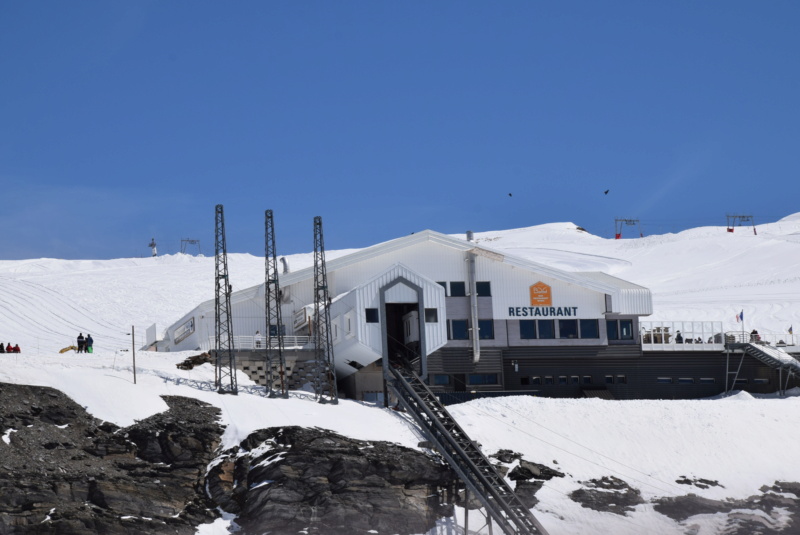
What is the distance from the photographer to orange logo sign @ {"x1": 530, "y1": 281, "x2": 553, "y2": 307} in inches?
2749

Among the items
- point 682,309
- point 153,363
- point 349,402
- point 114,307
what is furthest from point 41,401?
point 682,309

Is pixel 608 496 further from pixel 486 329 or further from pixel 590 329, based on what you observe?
pixel 590 329

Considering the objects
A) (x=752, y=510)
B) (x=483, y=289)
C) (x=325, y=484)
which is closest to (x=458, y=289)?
(x=483, y=289)

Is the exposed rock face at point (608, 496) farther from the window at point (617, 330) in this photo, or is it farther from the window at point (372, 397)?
the window at point (617, 330)

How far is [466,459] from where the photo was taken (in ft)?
167

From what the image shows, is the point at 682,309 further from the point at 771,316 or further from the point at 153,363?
the point at 153,363

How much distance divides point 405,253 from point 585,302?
36.9ft

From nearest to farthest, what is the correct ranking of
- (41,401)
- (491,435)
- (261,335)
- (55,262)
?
(41,401)
(491,435)
(261,335)
(55,262)

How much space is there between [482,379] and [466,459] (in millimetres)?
17391

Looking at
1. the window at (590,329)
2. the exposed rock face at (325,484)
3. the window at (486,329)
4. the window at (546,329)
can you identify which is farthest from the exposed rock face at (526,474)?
the window at (590,329)

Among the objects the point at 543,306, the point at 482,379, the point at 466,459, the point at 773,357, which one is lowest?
the point at 466,459

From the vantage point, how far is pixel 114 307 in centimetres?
10162

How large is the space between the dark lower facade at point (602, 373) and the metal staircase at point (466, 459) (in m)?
8.40

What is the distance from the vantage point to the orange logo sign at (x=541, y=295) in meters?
69.8
